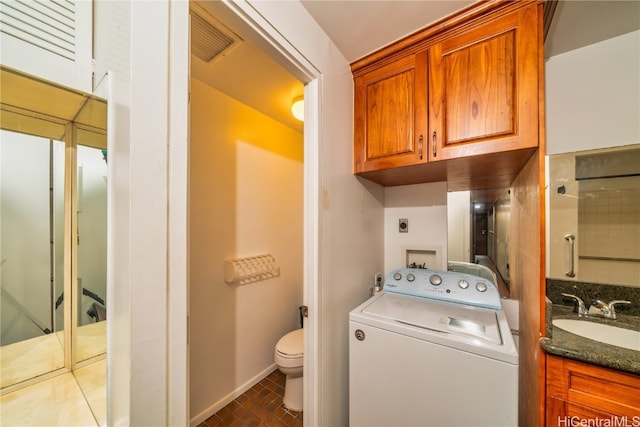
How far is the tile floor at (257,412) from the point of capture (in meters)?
1.62

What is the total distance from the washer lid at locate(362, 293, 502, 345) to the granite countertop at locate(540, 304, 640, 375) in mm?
184

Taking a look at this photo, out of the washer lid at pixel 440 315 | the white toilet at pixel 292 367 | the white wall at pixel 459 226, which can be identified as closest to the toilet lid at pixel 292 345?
the white toilet at pixel 292 367

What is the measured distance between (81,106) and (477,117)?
5.44 feet

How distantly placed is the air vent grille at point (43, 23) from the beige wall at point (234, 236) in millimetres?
844

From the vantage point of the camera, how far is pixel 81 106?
2.86ft

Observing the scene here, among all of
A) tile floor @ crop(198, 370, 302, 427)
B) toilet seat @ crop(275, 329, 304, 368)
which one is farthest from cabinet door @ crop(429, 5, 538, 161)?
tile floor @ crop(198, 370, 302, 427)

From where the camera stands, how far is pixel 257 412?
5.60ft

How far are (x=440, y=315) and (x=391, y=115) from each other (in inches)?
44.4

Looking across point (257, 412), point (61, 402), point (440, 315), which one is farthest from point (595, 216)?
point (61, 402)

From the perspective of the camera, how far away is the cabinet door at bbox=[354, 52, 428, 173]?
47.9 inches

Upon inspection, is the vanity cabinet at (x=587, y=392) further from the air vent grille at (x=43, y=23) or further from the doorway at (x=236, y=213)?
the air vent grille at (x=43, y=23)

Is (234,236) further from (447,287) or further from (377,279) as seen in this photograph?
(447,287)

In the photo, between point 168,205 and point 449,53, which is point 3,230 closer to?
point 168,205

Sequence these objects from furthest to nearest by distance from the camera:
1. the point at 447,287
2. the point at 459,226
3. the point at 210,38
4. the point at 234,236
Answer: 1. the point at 234,236
2. the point at 459,226
3. the point at 447,287
4. the point at 210,38
